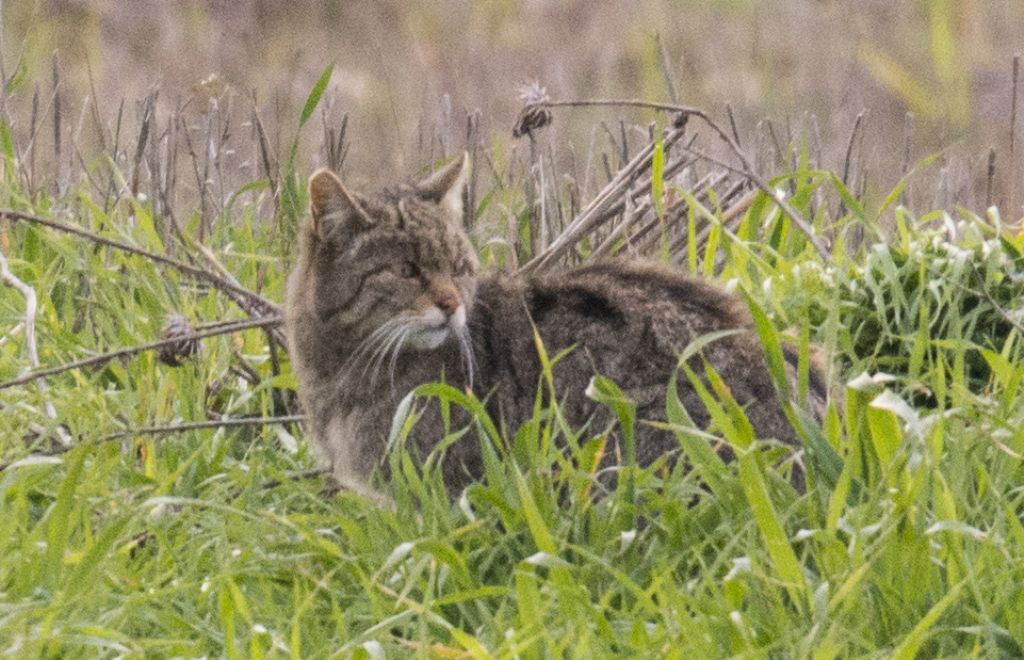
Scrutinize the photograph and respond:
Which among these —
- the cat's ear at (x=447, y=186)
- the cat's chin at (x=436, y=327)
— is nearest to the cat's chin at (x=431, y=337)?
the cat's chin at (x=436, y=327)

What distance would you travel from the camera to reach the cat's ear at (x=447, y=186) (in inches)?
185

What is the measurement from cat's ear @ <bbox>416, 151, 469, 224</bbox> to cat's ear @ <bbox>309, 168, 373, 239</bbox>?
23 centimetres

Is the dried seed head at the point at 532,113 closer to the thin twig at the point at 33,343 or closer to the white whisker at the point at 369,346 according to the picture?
the white whisker at the point at 369,346

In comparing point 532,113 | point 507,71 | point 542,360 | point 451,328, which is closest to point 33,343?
point 451,328

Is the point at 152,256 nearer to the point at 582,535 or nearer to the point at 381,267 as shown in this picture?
the point at 381,267

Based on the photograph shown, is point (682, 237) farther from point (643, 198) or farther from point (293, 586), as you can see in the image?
point (293, 586)

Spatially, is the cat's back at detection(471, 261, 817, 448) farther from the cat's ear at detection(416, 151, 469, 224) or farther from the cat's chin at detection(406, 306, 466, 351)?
the cat's ear at detection(416, 151, 469, 224)

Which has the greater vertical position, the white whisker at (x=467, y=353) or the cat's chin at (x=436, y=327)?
the cat's chin at (x=436, y=327)

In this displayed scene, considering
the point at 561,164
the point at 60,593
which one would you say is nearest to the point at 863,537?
the point at 60,593

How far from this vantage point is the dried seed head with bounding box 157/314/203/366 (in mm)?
4613

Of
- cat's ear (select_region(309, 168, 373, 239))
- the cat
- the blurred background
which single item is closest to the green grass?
the cat

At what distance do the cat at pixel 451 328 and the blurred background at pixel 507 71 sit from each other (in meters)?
1.74

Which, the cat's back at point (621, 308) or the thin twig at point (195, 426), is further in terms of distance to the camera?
the thin twig at point (195, 426)

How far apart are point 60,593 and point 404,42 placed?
550 centimetres
